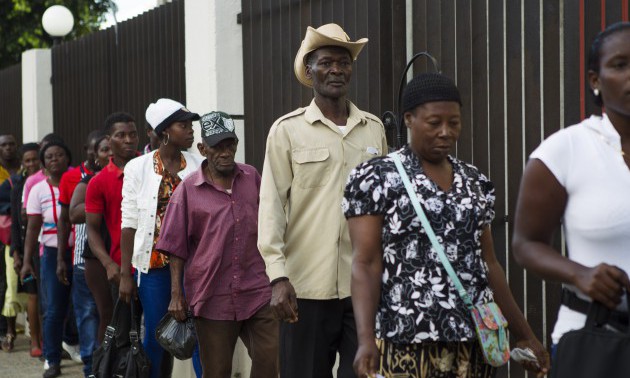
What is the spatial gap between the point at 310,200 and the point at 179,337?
1603 mm

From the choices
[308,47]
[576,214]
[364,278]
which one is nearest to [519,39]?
[308,47]

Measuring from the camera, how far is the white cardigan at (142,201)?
23.1ft

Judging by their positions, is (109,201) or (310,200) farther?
(109,201)

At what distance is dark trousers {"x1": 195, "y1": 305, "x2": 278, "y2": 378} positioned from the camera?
6.25 m

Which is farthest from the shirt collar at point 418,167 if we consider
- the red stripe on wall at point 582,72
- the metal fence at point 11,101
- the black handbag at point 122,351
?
the metal fence at point 11,101

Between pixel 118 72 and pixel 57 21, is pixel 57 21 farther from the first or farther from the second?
pixel 118 72

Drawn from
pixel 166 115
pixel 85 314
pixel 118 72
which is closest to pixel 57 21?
pixel 118 72

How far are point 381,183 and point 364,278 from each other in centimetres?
34

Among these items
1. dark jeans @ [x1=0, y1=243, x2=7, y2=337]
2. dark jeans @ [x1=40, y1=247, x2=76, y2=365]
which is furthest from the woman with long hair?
dark jeans @ [x1=0, y1=243, x2=7, y2=337]

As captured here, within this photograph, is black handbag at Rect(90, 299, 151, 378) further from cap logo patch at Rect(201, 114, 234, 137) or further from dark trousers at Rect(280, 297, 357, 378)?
dark trousers at Rect(280, 297, 357, 378)

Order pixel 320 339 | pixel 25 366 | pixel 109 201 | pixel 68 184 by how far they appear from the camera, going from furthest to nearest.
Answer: pixel 25 366 < pixel 68 184 < pixel 109 201 < pixel 320 339

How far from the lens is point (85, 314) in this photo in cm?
926

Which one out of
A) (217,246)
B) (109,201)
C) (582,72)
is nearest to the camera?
(582,72)

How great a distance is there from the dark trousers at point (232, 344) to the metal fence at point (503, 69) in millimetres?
1362
